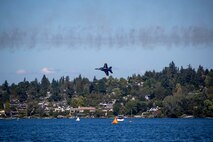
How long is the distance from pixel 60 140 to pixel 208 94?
415 ft

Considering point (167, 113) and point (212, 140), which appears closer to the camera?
point (212, 140)

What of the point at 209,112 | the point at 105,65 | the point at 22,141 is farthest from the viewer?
the point at 209,112

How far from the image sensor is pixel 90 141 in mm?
77812

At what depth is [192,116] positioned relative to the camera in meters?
192

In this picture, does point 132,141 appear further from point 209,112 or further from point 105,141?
point 209,112

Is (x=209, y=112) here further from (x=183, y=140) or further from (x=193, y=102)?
(x=183, y=140)

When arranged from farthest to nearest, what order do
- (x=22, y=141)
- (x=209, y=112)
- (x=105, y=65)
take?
(x=209, y=112) → (x=22, y=141) → (x=105, y=65)

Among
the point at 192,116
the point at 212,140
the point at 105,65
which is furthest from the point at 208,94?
the point at 105,65

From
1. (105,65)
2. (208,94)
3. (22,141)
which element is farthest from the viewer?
(208,94)

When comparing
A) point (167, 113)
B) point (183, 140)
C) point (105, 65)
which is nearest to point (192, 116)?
point (167, 113)

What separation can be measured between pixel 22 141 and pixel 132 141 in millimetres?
15586

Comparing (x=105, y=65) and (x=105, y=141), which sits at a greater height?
(x=105, y=65)

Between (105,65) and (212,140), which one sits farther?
(212,140)

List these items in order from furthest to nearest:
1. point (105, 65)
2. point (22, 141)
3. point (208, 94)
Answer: point (208, 94)
point (22, 141)
point (105, 65)
